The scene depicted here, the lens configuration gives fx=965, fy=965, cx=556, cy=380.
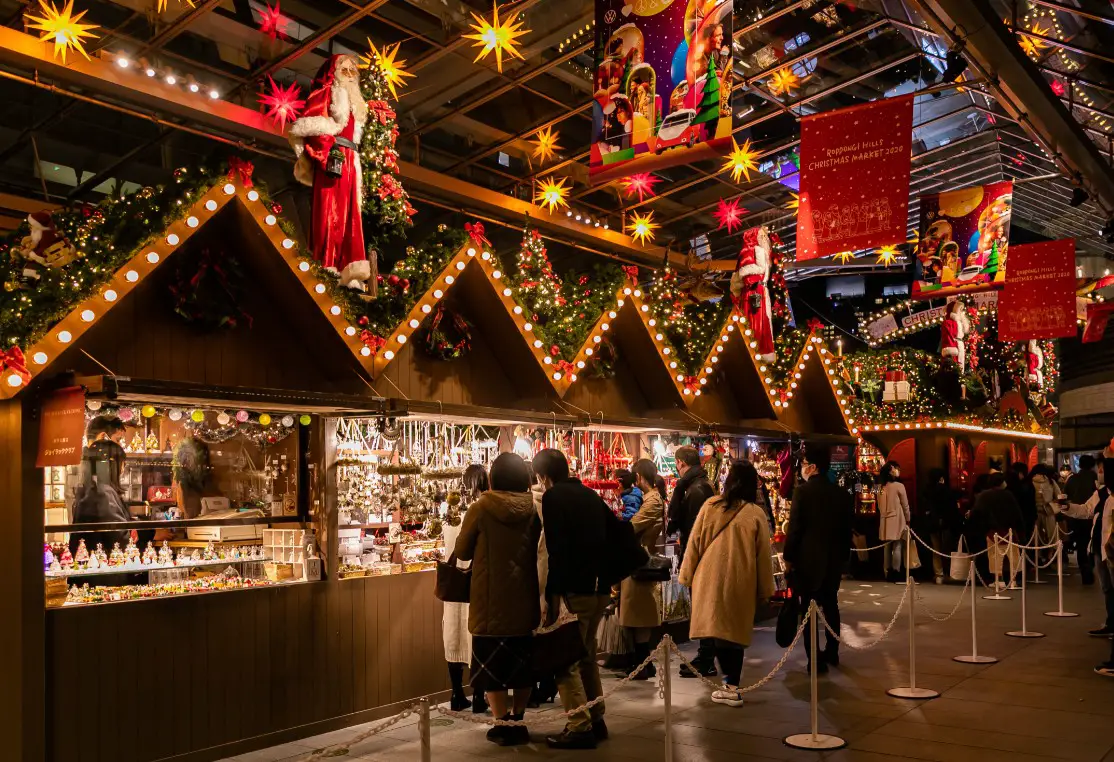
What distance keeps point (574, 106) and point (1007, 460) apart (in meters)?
13.4

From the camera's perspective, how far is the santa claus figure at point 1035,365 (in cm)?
1984

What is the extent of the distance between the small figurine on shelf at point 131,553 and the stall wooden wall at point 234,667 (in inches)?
21.4

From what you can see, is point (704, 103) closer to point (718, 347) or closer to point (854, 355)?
point (718, 347)

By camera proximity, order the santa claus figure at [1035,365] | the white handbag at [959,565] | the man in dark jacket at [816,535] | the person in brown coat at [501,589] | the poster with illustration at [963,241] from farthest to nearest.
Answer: the santa claus figure at [1035,365]
the white handbag at [959,565]
the poster with illustration at [963,241]
the man in dark jacket at [816,535]
the person in brown coat at [501,589]

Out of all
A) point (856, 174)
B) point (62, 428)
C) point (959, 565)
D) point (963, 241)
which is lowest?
point (959, 565)

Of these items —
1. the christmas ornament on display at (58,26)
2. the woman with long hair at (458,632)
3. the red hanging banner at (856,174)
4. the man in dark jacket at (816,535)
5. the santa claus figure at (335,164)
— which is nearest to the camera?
the santa claus figure at (335,164)

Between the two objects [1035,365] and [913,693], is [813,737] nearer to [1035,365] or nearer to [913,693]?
[913,693]

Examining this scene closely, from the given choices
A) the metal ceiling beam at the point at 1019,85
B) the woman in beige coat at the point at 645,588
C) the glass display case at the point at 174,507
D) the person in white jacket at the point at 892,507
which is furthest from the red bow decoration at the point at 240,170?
the person in white jacket at the point at 892,507

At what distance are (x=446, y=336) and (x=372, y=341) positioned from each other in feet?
3.59

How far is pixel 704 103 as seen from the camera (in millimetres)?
6461

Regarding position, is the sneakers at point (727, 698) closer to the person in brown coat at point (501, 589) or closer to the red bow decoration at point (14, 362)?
the person in brown coat at point (501, 589)

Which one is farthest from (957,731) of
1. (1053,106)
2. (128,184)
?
(128,184)

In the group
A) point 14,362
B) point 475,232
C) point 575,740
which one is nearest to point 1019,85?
point 475,232

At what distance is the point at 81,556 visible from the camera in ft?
20.0
